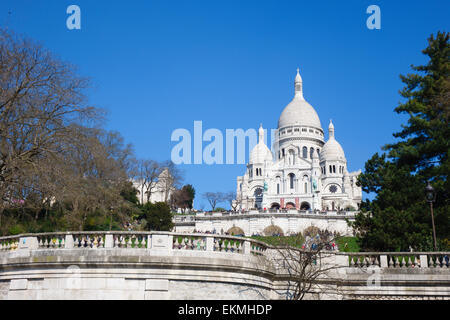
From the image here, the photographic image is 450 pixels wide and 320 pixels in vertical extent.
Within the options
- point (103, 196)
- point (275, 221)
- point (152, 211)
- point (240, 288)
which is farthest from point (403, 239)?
point (275, 221)

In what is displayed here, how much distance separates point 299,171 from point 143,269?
11830cm

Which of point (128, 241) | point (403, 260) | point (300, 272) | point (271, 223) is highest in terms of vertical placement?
point (271, 223)

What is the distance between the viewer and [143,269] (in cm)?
1695

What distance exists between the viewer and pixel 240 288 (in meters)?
17.8

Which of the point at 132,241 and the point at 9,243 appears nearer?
the point at 132,241

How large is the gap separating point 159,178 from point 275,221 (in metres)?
22.2

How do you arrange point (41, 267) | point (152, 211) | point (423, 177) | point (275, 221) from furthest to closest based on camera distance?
point (275, 221), point (152, 211), point (423, 177), point (41, 267)

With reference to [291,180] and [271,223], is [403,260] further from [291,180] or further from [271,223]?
[291,180]

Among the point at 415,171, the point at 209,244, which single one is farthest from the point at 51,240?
the point at 415,171

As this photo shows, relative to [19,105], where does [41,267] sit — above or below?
below

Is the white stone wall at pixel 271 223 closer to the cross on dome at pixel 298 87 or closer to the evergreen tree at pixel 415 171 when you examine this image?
the evergreen tree at pixel 415 171

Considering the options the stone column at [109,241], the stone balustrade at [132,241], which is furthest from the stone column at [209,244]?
the stone column at [109,241]
